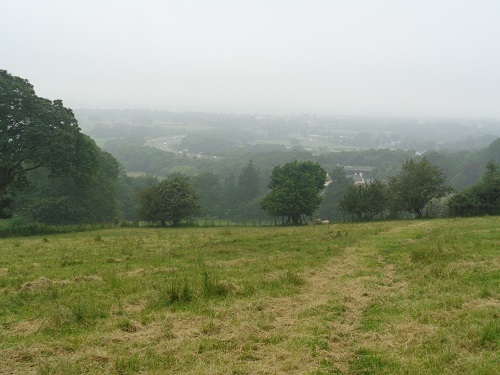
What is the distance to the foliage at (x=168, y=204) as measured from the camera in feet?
146

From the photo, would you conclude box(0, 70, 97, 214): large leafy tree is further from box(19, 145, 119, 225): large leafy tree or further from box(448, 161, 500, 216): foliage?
box(448, 161, 500, 216): foliage

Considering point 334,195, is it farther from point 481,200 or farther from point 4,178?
point 4,178

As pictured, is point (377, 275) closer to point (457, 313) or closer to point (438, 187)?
point (457, 313)

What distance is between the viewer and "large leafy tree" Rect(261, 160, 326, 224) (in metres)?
47.9

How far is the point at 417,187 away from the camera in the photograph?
43750 mm

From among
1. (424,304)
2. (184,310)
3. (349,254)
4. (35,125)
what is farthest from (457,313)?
(35,125)

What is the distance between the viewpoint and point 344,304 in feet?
29.6

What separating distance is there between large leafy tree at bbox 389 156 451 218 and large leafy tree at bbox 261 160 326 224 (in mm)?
10223

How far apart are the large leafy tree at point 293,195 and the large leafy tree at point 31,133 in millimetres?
25115

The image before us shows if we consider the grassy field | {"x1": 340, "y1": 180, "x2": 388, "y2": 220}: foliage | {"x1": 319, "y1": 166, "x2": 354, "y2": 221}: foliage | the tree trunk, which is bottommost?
{"x1": 319, "y1": 166, "x2": 354, "y2": 221}: foliage

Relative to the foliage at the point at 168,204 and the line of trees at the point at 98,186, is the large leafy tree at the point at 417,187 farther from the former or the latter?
the foliage at the point at 168,204

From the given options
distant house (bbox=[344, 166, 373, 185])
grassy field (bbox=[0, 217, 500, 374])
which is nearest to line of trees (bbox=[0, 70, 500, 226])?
grassy field (bbox=[0, 217, 500, 374])

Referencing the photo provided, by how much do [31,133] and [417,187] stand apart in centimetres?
4132

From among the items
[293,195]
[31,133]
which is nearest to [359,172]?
[293,195]
